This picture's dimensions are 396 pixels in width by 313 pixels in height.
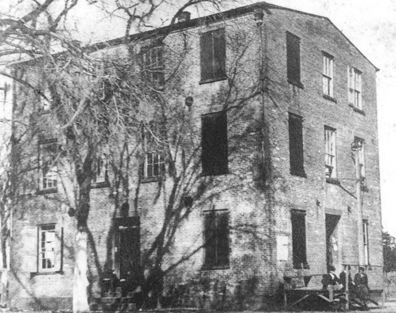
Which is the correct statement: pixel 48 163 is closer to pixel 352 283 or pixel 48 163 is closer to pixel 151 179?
pixel 151 179

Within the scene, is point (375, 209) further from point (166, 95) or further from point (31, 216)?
point (31, 216)

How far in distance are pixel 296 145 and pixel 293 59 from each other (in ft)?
10.3

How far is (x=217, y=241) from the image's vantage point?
22.2m

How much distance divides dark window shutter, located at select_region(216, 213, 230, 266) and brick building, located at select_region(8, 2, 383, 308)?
5 centimetres

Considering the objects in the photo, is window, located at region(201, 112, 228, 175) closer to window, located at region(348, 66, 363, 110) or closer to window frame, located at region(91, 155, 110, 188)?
window frame, located at region(91, 155, 110, 188)

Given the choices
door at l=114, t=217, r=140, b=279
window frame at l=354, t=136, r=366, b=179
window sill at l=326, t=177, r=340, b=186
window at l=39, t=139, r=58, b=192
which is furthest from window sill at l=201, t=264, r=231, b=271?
window frame at l=354, t=136, r=366, b=179

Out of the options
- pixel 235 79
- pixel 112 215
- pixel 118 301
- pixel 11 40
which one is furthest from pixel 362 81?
pixel 11 40

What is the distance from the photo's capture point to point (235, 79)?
73.9 ft

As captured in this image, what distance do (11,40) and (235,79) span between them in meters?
9.10

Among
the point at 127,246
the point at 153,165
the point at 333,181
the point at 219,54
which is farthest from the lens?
the point at 333,181

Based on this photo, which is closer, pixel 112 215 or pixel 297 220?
pixel 297 220

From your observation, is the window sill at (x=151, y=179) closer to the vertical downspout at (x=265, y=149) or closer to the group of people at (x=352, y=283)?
the vertical downspout at (x=265, y=149)

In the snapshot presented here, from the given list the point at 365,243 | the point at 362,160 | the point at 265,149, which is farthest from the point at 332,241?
the point at 265,149

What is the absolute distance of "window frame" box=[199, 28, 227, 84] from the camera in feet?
75.4
